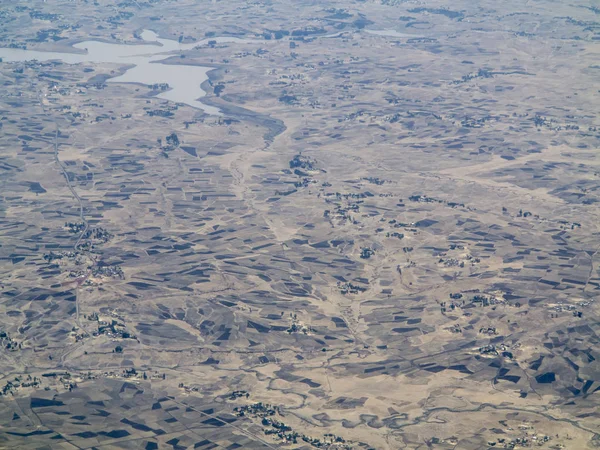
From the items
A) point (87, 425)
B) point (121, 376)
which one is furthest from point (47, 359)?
point (87, 425)

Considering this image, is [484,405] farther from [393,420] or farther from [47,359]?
[47,359]

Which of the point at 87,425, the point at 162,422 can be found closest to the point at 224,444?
the point at 162,422

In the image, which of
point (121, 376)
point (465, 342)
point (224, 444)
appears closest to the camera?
point (224, 444)

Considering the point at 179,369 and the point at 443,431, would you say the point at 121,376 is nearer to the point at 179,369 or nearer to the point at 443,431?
the point at 179,369

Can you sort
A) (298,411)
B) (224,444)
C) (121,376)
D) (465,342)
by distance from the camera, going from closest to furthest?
(224,444)
(298,411)
(121,376)
(465,342)

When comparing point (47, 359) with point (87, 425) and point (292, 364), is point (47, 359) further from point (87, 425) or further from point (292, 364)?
point (292, 364)

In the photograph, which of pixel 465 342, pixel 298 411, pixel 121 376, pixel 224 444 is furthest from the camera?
pixel 465 342

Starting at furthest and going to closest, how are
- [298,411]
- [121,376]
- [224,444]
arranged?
1. [121,376]
2. [298,411]
3. [224,444]

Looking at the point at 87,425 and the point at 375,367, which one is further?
the point at 375,367

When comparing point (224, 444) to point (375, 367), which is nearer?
point (224, 444)
